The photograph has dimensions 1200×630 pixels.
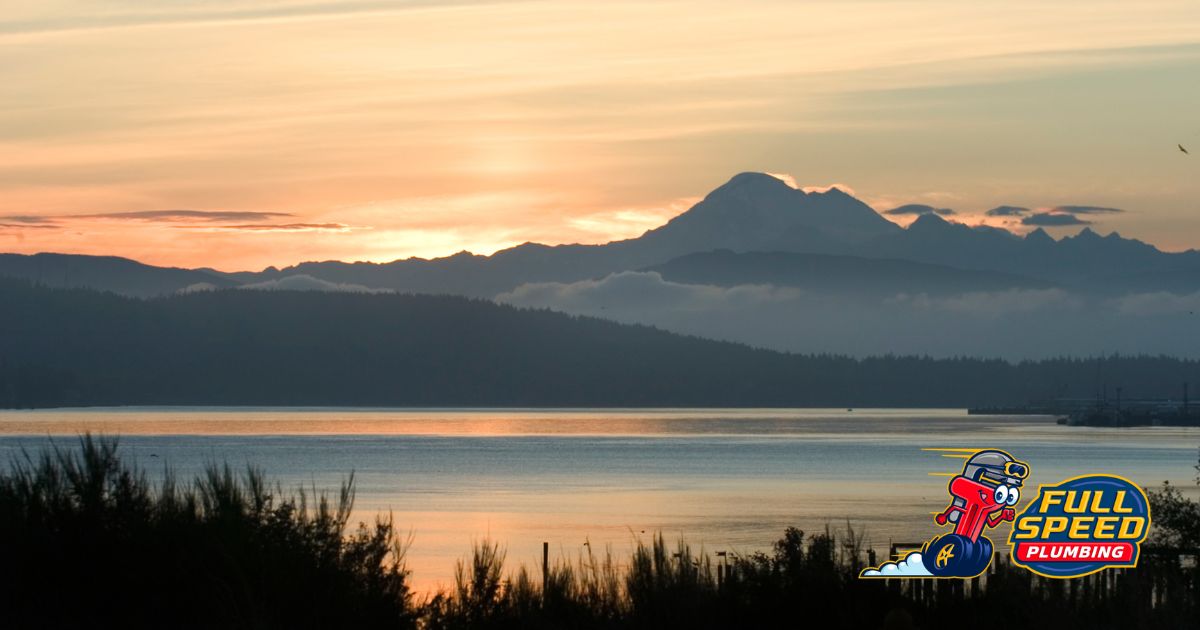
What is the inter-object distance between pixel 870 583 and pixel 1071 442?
147396mm

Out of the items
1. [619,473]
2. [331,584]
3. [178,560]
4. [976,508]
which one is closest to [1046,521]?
[976,508]

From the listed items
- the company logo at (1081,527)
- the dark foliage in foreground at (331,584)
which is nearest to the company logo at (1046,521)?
the company logo at (1081,527)

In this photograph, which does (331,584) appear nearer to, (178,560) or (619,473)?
(178,560)

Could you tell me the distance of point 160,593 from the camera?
67.8 feet

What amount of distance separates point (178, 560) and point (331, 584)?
205 cm

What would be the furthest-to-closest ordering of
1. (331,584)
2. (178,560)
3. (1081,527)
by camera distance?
(178,560) → (331,584) → (1081,527)

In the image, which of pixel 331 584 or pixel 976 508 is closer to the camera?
pixel 976 508

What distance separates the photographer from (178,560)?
20688 millimetres

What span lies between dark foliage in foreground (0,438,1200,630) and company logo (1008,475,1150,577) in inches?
134

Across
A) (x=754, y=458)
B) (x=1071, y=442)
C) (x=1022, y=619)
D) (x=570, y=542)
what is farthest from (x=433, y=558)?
(x=1071, y=442)

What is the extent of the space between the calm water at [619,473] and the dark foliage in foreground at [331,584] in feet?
4.42

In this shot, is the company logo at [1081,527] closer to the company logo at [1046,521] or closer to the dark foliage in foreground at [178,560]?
the company logo at [1046,521]

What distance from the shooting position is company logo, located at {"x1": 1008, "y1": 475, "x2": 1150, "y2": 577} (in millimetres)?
16172

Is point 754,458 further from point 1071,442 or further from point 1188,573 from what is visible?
point 1188,573
